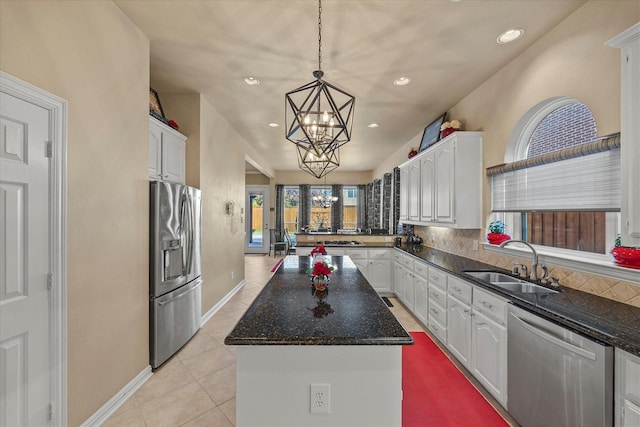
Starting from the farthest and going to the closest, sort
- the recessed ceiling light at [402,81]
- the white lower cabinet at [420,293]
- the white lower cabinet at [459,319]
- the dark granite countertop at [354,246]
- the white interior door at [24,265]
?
the dark granite countertop at [354,246]
the white lower cabinet at [420,293]
the recessed ceiling light at [402,81]
the white lower cabinet at [459,319]
the white interior door at [24,265]

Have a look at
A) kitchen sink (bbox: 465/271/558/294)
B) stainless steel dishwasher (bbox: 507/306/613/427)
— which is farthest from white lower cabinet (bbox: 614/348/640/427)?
kitchen sink (bbox: 465/271/558/294)

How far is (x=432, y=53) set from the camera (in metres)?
2.55

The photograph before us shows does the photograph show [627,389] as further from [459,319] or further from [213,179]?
[213,179]

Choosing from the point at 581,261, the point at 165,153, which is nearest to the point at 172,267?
the point at 165,153

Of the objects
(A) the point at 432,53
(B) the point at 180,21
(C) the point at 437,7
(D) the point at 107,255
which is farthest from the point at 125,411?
(A) the point at 432,53

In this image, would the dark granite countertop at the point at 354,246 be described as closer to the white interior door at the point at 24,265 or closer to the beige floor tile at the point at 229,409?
the beige floor tile at the point at 229,409

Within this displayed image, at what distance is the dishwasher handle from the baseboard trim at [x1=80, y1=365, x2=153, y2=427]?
9.58 feet

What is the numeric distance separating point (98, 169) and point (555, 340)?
3.07m

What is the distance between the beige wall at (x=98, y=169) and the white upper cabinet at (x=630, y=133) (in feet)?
10.1

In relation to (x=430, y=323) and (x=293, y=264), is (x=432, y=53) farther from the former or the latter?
(x=430, y=323)

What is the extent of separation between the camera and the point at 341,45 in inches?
95.1

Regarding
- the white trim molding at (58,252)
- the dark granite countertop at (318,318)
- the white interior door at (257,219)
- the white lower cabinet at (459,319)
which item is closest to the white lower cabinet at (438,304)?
the white lower cabinet at (459,319)

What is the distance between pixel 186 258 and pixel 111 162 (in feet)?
4.15

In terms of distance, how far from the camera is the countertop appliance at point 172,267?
251 cm
